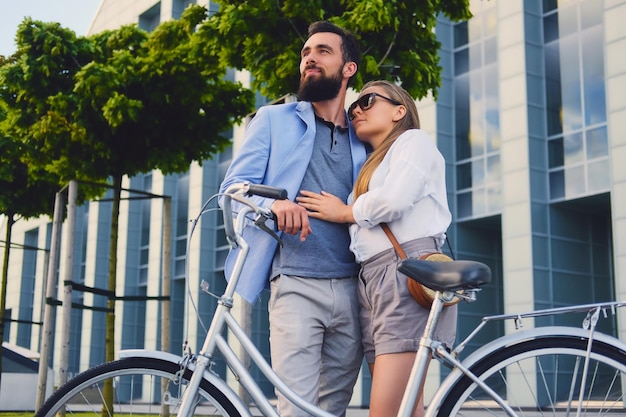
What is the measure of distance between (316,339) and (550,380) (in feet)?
2.85

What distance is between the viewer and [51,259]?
10.3 metres

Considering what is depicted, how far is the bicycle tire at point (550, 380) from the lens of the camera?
260 cm

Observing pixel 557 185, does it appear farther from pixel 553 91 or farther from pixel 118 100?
pixel 118 100

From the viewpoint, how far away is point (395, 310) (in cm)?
294

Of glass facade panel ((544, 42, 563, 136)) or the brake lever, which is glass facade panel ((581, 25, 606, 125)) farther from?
the brake lever

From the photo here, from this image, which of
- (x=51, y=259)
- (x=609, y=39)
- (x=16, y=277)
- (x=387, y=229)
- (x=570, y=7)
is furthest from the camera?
(x=16, y=277)

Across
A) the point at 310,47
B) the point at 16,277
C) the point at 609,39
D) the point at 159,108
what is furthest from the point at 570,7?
the point at 16,277

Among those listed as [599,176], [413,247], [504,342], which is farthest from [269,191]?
[599,176]

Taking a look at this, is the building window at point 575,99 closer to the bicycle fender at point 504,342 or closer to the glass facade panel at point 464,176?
the glass facade panel at point 464,176

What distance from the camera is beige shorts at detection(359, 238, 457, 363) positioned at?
2.91 metres

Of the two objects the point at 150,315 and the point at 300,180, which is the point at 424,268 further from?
the point at 150,315

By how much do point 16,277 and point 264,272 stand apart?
46165mm

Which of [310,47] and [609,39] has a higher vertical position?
[609,39]

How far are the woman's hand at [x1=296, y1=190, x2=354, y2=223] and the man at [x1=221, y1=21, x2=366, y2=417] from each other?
8 cm
